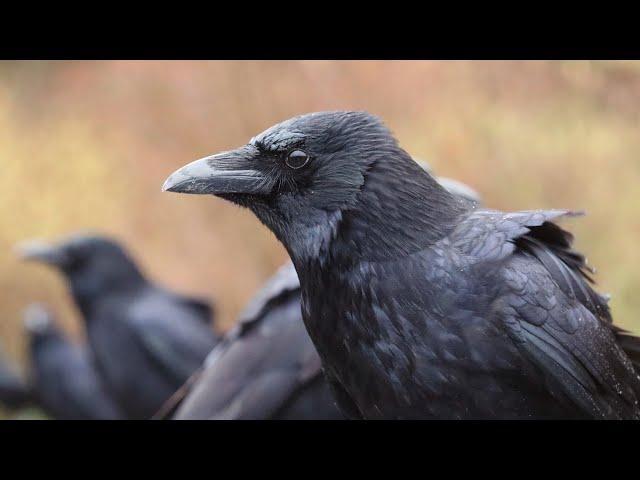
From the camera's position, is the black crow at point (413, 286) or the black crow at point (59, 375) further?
the black crow at point (59, 375)

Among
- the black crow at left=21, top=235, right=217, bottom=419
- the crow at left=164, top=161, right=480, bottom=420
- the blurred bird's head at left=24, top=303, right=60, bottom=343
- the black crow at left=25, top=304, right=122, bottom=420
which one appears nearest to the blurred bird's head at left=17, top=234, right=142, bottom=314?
the black crow at left=21, top=235, right=217, bottom=419

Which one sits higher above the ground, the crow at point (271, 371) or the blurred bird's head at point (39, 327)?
the blurred bird's head at point (39, 327)

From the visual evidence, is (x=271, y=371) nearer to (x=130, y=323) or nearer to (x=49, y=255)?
(x=130, y=323)

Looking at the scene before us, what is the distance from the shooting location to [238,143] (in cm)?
638

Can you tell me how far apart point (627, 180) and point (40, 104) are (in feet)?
18.5

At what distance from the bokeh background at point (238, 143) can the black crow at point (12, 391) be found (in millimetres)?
816

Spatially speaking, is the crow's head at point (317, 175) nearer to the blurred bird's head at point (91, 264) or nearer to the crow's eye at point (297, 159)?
the crow's eye at point (297, 159)

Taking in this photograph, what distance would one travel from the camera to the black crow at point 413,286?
5.74ft

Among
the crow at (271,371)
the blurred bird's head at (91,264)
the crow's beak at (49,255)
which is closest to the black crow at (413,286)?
the crow at (271,371)

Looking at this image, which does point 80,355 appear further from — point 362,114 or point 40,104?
point 362,114

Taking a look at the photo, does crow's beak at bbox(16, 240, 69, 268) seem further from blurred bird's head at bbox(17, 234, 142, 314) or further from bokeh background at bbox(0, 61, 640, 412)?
bokeh background at bbox(0, 61, 640, 412)

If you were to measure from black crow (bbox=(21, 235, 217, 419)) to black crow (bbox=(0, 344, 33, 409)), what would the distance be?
7.81 ft

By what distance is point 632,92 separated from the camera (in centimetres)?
386

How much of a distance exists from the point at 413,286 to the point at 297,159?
1.29 feet
